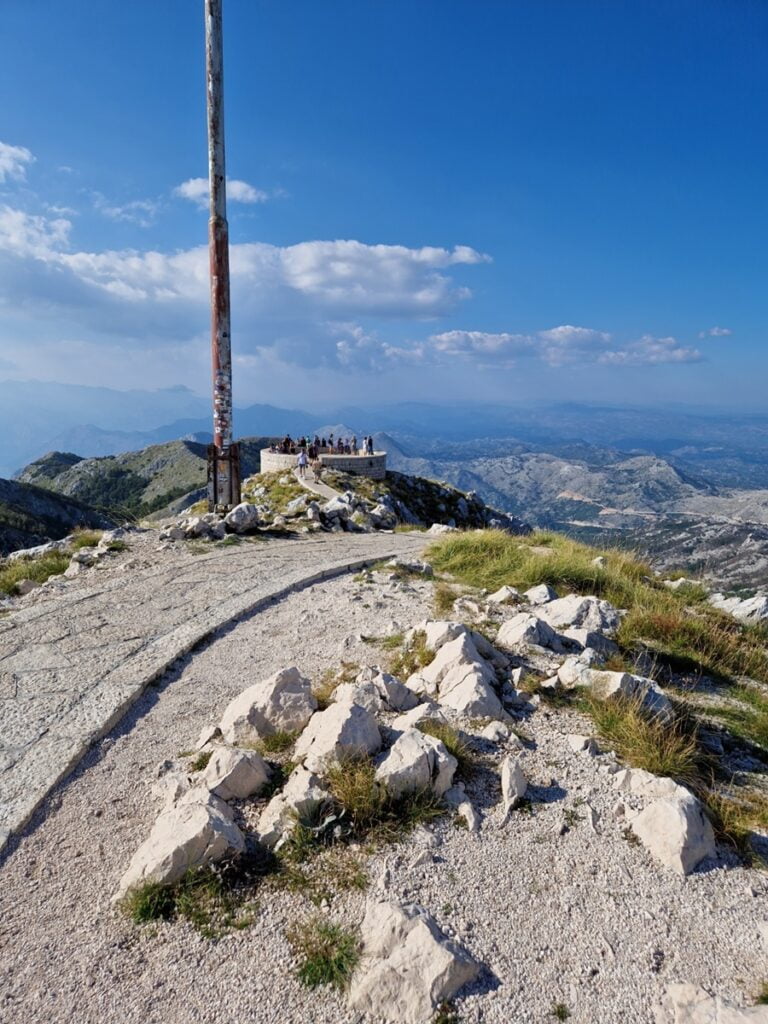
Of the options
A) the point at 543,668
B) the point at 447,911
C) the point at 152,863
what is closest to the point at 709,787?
the point at 543,668

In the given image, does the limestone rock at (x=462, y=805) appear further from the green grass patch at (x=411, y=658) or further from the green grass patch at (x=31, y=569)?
the green grass patch at (x=31, y=569)

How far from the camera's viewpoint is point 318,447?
41.1 m

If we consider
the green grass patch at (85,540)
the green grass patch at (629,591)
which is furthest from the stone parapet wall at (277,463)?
the green grass patch at (629,591)

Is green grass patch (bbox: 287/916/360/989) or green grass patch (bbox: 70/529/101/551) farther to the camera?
green grass patch (bbox: 70/529/101/551)

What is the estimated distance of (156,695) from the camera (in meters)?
6.60

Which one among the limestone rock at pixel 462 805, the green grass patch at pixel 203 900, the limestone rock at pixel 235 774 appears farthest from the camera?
the limestone rock at pixel 235 774

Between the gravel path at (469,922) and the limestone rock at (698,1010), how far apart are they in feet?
0.30

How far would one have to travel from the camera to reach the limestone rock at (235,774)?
458cm

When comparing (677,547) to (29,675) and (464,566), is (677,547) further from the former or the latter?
(29,675)

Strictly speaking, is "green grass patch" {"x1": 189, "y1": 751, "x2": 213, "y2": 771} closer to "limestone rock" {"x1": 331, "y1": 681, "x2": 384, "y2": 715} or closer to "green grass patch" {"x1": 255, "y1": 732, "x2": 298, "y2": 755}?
"green grass patch" {"x1": 255, "y1": 732, "x2": 298, "y2": 755}

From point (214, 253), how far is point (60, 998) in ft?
64.3

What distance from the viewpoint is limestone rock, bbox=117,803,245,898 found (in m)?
3.76

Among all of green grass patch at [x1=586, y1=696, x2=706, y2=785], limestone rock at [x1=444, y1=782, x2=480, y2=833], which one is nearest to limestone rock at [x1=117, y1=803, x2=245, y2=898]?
limestone rock at [x1=444, y1=782, x2=480, y2=833]

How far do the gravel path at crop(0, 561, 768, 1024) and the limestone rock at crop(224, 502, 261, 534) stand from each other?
35.5 ft
